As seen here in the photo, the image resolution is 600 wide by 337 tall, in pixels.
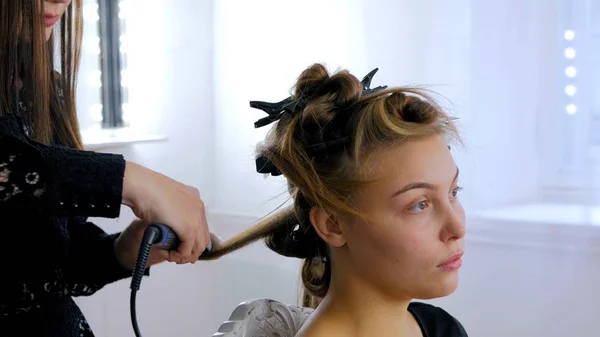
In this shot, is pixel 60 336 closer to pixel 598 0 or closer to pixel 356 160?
pixel 356 160

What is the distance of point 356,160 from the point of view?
106 cm

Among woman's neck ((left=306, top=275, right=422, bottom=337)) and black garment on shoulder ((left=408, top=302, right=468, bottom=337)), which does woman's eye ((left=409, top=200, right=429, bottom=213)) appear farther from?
Answer: black garment on shoulder ((left=408, top=302, right=468, bottom=337))

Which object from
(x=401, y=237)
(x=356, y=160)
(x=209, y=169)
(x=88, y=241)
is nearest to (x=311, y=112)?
(x=356, y=160)

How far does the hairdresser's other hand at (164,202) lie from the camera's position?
0.89 m

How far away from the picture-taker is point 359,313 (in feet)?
3.60

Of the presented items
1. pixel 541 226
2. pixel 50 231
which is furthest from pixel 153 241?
pixel 541 226

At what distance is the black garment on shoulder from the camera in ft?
3.94

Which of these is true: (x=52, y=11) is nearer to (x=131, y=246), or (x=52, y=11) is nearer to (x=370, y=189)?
(x=131, y=246)

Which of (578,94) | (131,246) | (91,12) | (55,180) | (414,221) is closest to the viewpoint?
(55,180)

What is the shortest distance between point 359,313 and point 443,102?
99cm

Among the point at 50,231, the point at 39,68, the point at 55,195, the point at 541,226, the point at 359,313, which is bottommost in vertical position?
the point at 541,226

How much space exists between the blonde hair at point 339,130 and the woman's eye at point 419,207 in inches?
2.8

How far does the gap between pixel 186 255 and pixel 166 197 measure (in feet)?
0.35

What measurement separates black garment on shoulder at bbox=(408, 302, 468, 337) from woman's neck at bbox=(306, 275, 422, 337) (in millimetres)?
101
